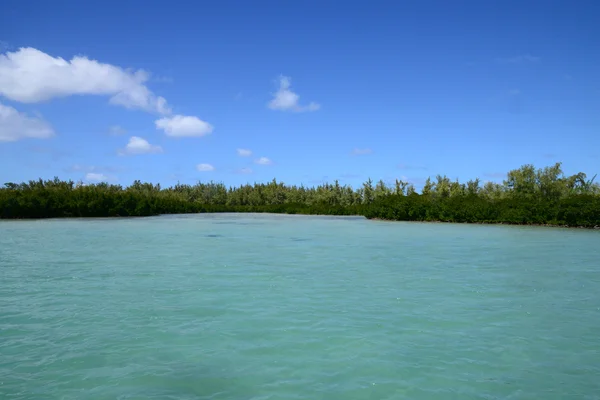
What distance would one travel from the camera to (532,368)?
5746 mm

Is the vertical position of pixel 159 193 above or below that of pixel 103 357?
above

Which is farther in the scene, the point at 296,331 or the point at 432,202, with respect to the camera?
the point at 432,202

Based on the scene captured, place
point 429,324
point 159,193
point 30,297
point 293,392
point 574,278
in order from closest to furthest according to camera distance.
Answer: point 293,392 → point 429,324 → point 30,297 → point 574,278 → point 159,193

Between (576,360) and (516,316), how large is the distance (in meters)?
2.36

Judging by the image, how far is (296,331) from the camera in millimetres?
7266

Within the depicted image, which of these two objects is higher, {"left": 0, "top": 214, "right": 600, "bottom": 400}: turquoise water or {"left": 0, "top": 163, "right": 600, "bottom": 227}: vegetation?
{"left": 0, "top": 163, "right": 600, "bottom": 227}: vegetation

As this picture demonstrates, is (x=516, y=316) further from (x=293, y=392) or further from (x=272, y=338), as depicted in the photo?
(x=293, y=392)

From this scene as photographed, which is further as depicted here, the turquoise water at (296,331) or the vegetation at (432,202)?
the vegetation at (432,202)

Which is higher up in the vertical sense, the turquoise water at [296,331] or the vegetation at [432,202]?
the vegetation at [432,202]

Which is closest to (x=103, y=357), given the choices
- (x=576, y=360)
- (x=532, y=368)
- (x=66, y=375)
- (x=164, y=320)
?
(x=66, y=375)

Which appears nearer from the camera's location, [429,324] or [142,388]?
[142,388]

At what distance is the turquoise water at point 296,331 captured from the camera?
5.20 meters

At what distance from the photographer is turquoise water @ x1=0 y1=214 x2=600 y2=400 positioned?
17.0 feet

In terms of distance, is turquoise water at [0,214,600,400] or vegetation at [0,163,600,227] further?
vegetation at [0,163,600,227]
